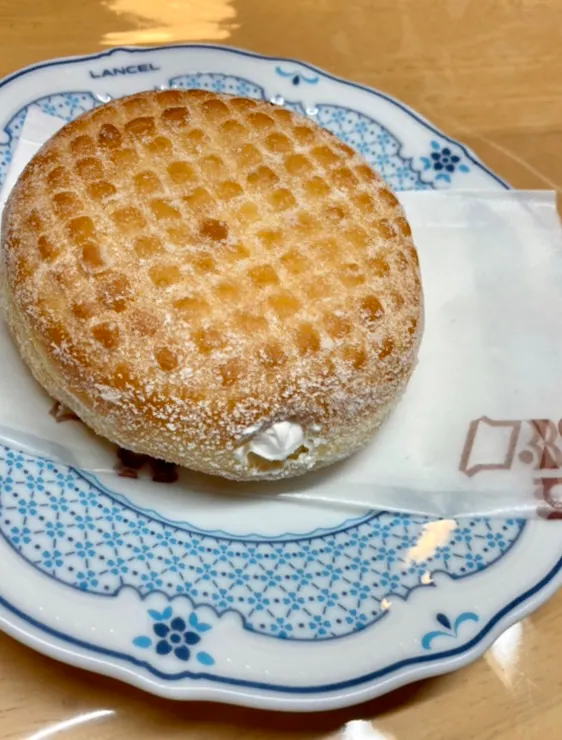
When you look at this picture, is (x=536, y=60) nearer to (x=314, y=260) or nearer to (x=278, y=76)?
(x=278, y=76)

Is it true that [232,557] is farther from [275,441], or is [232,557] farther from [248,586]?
[275,441]

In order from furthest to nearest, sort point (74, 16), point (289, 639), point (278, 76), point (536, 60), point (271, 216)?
point (536, 60)
point (74, 16)
point (278, 76)
point (271, 216)
point (289, 639)

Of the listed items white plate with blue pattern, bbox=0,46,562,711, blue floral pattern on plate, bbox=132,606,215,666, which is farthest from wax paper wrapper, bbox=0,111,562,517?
blue floral pattern on plate, bbox=132,606,215,666

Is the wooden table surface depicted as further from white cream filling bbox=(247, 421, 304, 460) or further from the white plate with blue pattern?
white cream filling bbox=(247, 421, 304, 460)

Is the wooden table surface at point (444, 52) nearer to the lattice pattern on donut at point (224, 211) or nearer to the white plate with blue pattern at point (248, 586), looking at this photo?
the white plate with blue pattern at point (248, 586)

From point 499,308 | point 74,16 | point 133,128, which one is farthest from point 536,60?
point 133,128

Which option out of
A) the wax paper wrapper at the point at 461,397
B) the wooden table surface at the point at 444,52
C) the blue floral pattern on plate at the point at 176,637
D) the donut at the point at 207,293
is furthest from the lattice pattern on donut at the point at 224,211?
the wooden table surface at the point at 444,52
